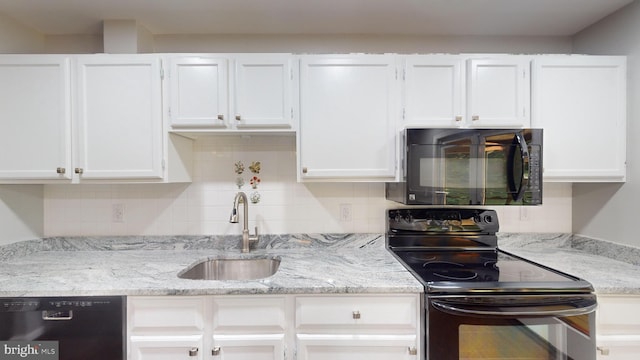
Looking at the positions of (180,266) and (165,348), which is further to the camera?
(180,266)

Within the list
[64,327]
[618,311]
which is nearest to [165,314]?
[64,327]

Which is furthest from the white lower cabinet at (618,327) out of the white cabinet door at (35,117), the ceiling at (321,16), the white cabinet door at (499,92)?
the white cabinet door at (35,117)

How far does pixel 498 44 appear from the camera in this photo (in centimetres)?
216

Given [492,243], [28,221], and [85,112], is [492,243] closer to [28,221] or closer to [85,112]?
[85,112]

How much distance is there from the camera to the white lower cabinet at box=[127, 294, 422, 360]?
56.7 inches

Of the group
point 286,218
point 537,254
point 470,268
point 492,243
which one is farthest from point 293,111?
point 537,254

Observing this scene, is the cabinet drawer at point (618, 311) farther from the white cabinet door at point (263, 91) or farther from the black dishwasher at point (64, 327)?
the black dishwasher at point (64, 327)

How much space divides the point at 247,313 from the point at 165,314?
0.38 m

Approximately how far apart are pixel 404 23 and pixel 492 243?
5.04ft

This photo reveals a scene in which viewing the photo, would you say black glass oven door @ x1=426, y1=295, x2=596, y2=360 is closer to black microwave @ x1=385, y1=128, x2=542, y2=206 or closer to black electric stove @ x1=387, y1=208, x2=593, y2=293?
black electric stove @ x1=387, y1=208, x2=593, y2=293

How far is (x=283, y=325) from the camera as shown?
1.46m

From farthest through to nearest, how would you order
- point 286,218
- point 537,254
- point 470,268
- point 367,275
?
point 286,218 → point 537,254 → point 470,268 → point 367,275

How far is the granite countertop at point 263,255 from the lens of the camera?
4.67 ft

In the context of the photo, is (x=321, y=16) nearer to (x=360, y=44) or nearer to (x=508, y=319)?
(x=360, y=44)
